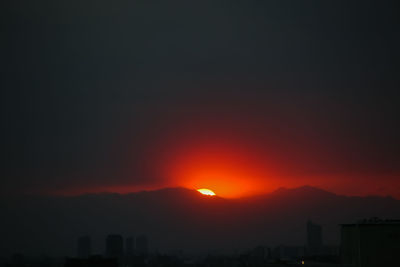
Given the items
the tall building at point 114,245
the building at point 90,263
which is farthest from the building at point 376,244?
the tall building at point 114,245

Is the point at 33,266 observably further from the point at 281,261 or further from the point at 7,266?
the point at 281,261

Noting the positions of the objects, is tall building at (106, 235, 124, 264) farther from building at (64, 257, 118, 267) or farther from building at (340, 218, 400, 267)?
building at (340, 218, 400, 267)

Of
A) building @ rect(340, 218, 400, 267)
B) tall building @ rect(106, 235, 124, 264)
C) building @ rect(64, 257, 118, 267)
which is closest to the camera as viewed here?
building @ rect(340, 218, 400, 267)

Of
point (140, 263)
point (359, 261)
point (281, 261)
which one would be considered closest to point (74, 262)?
point (281, 261)

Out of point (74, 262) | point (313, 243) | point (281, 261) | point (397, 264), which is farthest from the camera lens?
point (313, 243)

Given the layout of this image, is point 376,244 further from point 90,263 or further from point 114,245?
point 114,245

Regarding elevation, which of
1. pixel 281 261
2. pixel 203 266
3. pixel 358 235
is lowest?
pixel 203 266

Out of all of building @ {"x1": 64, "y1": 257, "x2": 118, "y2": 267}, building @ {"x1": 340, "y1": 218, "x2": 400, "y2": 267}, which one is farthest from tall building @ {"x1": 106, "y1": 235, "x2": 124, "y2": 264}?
building @ {"x1": 340, "y1": 218, "x2": 400, "y2": 267}

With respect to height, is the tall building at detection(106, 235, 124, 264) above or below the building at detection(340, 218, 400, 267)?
below

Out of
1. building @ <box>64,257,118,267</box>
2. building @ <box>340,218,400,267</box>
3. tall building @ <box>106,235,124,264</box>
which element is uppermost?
building @ <box>340,218,400,267</box>

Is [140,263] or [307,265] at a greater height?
[307,265]

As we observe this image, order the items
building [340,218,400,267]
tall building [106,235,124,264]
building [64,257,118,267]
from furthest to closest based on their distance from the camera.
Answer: tall building [106,235,124,264] → building [64,257,118,267] → building [340,218,400,267]
